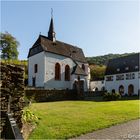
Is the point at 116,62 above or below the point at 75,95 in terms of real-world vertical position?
above

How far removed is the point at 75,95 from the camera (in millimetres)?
38062

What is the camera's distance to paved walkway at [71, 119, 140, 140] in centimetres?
935

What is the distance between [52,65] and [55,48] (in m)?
4.05

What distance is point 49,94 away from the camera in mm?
33875

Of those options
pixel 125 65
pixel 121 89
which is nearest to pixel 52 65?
pixel 125 65

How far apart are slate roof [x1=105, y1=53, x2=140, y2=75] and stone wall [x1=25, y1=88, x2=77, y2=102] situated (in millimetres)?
21344

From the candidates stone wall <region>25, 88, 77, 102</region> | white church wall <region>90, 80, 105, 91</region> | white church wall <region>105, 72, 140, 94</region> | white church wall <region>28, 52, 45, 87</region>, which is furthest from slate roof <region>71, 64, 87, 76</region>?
white church wall <region>90, 80, 105, 91</region>

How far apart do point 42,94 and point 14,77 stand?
Answer: 25986 mm

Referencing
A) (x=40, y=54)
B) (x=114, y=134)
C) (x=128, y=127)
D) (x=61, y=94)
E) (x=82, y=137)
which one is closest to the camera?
(x=82, y=137)

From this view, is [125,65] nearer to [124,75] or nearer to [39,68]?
[124,75]

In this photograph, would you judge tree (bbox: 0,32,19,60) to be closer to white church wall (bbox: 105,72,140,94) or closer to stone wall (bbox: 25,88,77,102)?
white church wall (bbox: 105,72,140,94)

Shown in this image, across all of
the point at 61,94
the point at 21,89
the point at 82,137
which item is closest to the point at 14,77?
the point at 21,89

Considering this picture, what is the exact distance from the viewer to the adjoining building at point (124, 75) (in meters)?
53.0

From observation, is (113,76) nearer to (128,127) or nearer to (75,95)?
(75,95)
